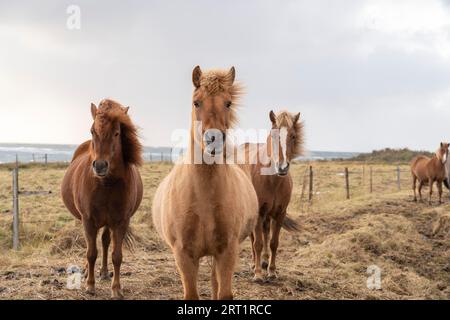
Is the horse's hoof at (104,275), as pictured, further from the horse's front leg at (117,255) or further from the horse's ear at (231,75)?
the horse's ear at (231,75)

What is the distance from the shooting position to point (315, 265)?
7.91 metres

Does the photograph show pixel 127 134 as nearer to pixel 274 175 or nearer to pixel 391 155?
pixel 274 175

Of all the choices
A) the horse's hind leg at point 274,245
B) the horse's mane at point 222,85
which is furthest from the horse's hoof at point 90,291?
the horse's mane at point 222,85

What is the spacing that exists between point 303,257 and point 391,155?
46755mm

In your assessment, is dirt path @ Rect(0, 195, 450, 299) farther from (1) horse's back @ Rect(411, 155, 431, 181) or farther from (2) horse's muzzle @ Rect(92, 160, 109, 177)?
(1) horse's back @ Rect(411, 155, 431, 181)

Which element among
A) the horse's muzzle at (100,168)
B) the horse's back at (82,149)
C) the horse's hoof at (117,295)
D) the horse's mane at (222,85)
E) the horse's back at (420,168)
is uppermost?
the horse's mane at (222,85)

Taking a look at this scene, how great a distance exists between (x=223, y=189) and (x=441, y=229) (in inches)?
353

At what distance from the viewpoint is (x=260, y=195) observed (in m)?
6.72

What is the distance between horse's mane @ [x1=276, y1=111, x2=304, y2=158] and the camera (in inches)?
255

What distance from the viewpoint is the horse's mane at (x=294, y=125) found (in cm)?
647

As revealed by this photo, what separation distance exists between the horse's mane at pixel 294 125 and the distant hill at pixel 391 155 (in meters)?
43.7
